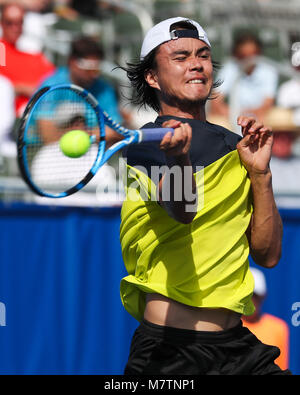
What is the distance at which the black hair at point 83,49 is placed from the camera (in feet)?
21.1

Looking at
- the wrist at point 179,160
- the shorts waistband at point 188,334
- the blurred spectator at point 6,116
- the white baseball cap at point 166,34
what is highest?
the blurred spectator at point 6,116

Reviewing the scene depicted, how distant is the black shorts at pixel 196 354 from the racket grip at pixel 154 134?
2.60 ft

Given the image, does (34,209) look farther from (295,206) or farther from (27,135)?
(27,135)

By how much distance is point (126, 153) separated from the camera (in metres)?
3.04

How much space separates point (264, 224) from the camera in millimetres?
3082

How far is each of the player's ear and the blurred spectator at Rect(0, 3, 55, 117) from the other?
3.34 meters

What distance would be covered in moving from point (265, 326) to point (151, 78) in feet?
7.93

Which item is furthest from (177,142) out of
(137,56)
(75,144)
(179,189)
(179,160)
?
(137,56)

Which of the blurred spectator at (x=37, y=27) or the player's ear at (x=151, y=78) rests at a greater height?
the blurred spectator at (x=37, y=27)

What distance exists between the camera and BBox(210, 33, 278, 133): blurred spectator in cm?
686

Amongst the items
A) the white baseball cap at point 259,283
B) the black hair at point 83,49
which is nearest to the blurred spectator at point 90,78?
the black hair at point 83,49

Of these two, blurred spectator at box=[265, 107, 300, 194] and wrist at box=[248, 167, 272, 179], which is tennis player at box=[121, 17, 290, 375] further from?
blurred spectator at box=[265, 107, 300, 194]

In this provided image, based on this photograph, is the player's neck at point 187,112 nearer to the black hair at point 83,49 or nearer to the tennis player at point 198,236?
the tennis player at point 198,236
